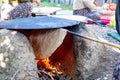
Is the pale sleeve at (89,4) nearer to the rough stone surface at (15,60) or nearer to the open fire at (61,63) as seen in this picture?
the open fire at (61,63)

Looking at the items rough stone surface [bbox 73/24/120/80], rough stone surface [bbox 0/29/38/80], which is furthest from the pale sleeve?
rough stone surface [bbox 0/29/38/80]

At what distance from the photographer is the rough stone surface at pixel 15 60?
2773 mm

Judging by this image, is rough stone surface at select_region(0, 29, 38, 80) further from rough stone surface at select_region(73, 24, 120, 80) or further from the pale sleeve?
the pale sleeve

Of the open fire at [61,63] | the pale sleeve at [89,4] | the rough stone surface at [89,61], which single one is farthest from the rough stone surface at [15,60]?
the pale sleeve at [89,4]

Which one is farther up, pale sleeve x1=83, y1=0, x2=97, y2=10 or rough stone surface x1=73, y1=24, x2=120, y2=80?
pale sleeve x1=83, y1=0, x2=97, y2=10

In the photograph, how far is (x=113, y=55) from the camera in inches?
144

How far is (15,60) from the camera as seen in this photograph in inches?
110

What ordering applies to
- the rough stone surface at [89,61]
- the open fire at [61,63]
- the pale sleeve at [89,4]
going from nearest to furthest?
the rough stone surface at [89,61] → the open fire at [61,63] → the pale sleeve at [89,4]

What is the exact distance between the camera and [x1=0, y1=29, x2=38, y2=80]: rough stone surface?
109 inches

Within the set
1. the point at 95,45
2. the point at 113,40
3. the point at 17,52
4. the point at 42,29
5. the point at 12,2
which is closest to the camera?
the point at 17,52

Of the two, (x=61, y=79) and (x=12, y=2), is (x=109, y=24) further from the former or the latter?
(x=61, y=79)

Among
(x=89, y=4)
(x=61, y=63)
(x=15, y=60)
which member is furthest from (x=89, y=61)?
(x=89, y=4)

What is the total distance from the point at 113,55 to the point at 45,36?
1089 millimetres

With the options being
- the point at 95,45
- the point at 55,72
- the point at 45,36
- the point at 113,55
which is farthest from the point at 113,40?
the point at 45,36
